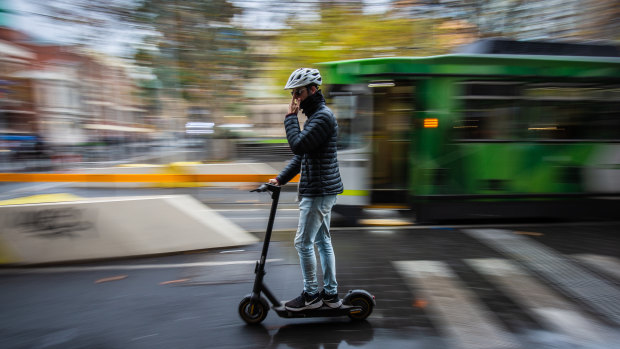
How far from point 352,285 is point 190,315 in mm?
1653

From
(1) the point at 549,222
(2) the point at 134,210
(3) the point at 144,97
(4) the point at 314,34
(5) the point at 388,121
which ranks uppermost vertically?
(4) the point at 314,34

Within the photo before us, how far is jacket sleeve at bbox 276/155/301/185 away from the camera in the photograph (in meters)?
3.07

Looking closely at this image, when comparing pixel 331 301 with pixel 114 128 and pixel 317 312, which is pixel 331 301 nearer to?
pixel 317 312

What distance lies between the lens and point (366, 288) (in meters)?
4.08

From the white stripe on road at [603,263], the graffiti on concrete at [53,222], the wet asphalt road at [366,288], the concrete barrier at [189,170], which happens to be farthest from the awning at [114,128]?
the white stripe on road at [603,263]

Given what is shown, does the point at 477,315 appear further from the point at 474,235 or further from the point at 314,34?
the point at 314,34

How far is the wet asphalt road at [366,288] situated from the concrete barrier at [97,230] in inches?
6.9

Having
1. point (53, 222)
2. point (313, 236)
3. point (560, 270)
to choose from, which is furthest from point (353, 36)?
point (313, 236)

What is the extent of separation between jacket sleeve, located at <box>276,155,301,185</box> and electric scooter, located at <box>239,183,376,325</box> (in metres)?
0.15

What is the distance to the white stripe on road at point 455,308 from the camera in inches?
120

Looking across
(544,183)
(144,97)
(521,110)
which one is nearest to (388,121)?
(521,110)

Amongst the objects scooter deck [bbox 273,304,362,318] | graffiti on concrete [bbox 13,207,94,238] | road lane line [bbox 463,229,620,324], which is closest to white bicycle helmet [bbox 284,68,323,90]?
scooter deck [bbox 273,304,362,318]

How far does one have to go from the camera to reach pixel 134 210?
501 centimetres

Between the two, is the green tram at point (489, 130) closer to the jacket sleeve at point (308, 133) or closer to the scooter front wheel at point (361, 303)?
the scooter front wheel at point (361, 303)
